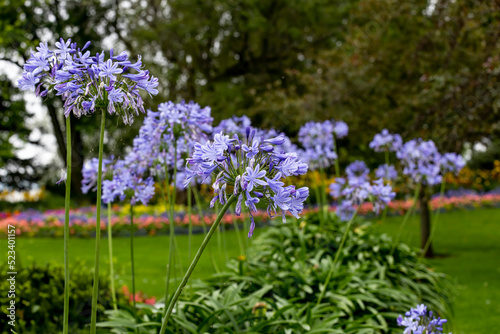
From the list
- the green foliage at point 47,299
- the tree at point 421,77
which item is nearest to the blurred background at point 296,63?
the tree at point 421,77

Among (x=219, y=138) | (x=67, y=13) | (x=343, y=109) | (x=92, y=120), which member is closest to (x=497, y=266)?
(x=343, y=109)

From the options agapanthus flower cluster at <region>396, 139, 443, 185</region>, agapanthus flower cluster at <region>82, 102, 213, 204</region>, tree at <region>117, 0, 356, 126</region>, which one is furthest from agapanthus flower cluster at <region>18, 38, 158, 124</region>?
tree at <region>117, 0, 356, 126</region>

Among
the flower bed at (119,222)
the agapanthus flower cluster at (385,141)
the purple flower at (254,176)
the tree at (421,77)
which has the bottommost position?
the flower bed at (119,222)

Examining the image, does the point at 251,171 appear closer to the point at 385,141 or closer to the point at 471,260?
the point at 385,141

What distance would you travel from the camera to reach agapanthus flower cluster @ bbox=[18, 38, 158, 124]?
1.82 metres

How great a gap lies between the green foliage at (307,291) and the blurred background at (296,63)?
1255 mm

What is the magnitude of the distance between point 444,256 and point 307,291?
5.68 meters

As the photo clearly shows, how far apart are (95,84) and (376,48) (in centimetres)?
685

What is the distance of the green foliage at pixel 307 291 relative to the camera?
3146 millimetres

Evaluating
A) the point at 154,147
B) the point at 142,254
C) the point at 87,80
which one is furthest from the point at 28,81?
the point at 142,254

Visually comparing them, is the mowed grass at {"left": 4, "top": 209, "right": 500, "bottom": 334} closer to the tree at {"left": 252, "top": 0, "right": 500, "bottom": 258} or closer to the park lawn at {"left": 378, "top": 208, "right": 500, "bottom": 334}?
the park lawn at {"left": 378, "top": 208, "right": 500, "bottom": 334}

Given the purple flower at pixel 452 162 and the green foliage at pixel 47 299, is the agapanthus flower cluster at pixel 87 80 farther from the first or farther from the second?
the purple flower at pixel 452 162

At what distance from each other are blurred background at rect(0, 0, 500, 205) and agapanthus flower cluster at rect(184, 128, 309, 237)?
28.2 inches

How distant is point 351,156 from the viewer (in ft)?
49.5
